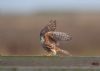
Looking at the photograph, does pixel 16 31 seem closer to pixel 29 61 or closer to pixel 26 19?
pixel 26 19

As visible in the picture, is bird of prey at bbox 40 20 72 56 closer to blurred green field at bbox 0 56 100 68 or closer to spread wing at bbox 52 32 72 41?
spread wing at bbox 52 32 72 41

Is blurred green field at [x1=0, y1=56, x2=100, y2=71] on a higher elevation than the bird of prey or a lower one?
lower

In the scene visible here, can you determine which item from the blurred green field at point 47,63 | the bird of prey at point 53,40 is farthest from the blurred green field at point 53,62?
the bird of prey at point 53,40

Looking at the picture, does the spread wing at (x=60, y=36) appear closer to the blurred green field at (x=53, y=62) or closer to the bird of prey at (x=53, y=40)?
the bird of prey at (x=53, y=40)

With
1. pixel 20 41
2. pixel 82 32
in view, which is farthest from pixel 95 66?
pixel 82 32

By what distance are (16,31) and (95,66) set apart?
5721mm

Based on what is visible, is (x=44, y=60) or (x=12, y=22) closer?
(x=44, y=60)

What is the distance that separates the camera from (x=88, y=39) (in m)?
8.26

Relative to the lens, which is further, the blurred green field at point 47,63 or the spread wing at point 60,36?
the spread wing at point 60,36

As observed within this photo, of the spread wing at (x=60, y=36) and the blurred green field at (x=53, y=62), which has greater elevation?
the spread wing at (x=60, y=36)

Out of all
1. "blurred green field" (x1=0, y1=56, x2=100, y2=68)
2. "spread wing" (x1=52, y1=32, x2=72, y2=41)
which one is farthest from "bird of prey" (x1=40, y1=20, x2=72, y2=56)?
"blurred green field" (x1=0, y1=56, x2=100, y2=68)

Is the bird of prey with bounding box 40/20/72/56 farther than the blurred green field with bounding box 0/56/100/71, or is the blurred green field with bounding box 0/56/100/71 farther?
the bird of prey with bounding box 40/20/72/56

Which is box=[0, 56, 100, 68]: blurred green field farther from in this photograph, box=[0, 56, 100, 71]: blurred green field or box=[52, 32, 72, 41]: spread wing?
box=[52, 32, 72, 41]: spread wing

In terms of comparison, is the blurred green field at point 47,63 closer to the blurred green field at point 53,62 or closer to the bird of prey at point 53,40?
the blurred green field at point 53,62
